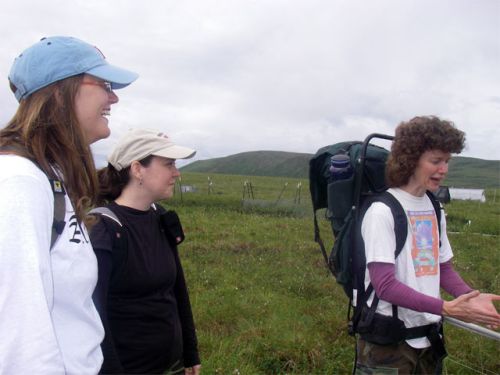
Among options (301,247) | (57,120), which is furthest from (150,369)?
(301,247)

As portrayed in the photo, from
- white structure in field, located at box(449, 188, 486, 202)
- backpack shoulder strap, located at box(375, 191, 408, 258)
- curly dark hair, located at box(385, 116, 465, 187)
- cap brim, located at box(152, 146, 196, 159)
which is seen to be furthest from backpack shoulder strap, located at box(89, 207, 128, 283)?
white structure in field, located at box(449, 188, 486, 202)

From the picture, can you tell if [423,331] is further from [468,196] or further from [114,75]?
[468,196]

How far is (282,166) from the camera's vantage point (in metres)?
173

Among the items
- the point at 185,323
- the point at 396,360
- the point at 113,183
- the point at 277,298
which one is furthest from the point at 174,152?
the point at 277,298

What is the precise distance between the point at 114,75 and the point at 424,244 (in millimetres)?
2244

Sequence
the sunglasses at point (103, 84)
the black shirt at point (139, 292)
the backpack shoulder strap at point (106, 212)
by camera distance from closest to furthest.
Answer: the sunglasses at point (103, 84)
the black shirt at point (139, 292)
the backpack shoulder strap at point (106, 212)

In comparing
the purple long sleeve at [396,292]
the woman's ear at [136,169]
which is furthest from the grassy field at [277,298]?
the woman's ear at [136,169]

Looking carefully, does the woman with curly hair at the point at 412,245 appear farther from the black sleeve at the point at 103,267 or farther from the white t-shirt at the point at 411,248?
the black sleeve at the point at 103,267

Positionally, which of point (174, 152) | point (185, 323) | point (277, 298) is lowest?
point (277, 298)

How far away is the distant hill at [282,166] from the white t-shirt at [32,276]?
490 feet

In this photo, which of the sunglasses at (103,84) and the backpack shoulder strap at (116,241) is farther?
the backpack shoulder strap at (116,241)

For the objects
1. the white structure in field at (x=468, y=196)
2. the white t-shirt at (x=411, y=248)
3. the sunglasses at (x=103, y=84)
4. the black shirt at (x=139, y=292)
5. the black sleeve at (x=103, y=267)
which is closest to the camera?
the sunglasses at (x=103, y=84)

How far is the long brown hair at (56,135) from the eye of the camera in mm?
1557

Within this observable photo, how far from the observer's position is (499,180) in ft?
434
